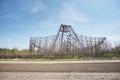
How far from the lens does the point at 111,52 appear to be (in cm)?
3011

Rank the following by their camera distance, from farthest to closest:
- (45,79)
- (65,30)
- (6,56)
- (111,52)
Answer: (65,30) < (6,56) < (111,52) < (45,79)

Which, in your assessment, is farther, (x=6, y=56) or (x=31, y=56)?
(x=6, y=56)

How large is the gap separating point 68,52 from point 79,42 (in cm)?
533

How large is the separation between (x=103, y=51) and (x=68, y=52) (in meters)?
6.13

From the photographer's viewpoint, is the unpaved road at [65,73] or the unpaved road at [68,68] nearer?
the unpaved road at [65,73]

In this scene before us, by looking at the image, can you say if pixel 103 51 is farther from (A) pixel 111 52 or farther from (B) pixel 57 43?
(B) pixel 57 43

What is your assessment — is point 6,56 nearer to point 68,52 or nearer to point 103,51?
point 68,52

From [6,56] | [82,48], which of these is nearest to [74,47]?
[82,48]

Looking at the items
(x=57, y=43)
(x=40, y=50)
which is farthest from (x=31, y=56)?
(x=57, y=43)

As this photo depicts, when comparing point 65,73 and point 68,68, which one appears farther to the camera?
point 68,68

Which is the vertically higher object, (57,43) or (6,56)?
(57,43)

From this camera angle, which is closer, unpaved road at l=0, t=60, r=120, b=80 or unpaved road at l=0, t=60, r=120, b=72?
unpaved road at l=0, t=60, r=120, b=80

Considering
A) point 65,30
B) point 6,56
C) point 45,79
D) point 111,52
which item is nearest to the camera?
point 45,79

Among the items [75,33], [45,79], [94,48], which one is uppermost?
[75,33]
